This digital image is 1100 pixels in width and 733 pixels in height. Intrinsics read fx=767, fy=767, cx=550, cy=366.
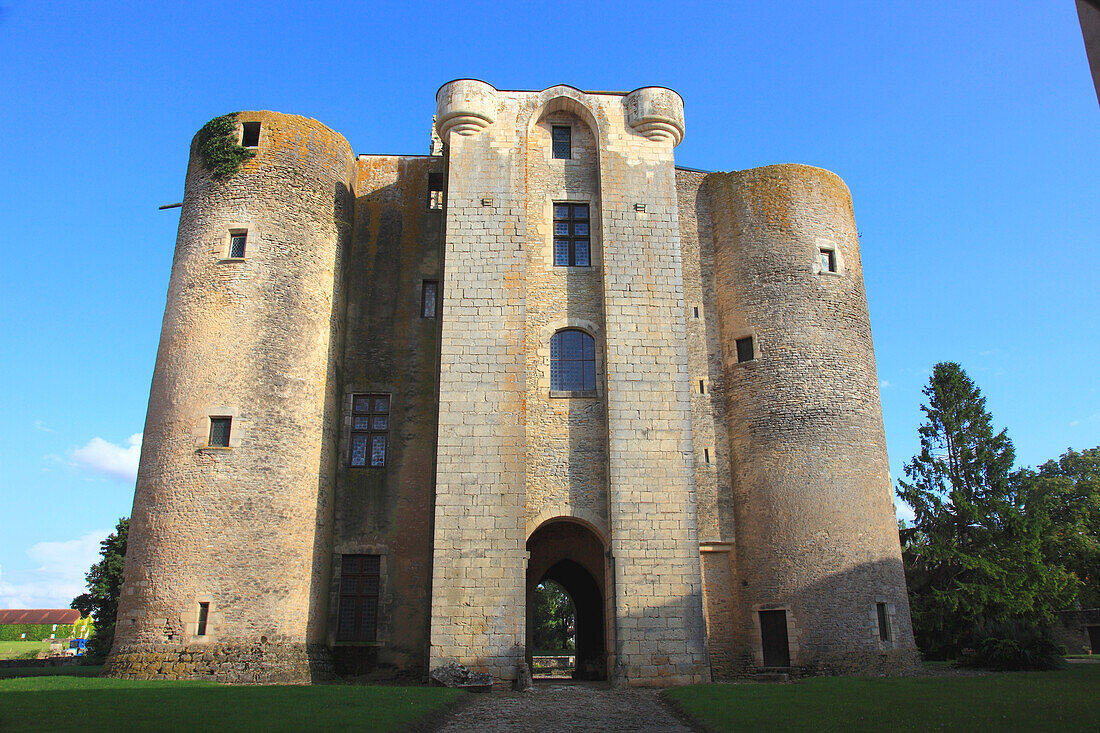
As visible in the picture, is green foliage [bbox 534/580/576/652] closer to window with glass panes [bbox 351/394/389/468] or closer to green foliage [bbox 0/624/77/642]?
window with glass panes [bbox 351/394/389/468]

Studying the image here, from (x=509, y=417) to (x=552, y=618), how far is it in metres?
37.5

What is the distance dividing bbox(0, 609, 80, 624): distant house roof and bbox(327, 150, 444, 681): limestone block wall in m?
54.3

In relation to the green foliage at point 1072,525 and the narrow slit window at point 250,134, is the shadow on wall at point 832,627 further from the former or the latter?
the narrow slit window at point 250,134

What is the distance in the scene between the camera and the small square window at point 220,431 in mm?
16469

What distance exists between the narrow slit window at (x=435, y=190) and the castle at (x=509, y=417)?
0.44 feet

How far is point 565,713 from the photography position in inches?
452

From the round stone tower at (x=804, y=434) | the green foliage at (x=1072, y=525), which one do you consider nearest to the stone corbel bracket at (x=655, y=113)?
the round stone tower at (x=804, y=434)

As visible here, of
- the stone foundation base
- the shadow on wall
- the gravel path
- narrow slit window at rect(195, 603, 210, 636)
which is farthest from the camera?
the shadow on wall

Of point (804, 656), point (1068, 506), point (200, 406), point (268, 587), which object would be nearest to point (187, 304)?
point (200, 406)

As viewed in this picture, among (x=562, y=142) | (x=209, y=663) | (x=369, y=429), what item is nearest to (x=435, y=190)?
(x=562, y=142)

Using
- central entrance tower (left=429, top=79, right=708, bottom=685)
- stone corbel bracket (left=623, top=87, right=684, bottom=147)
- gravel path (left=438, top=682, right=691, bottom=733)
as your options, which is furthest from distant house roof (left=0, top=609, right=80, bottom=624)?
stone corbel bracket (left=623, top=87, right=684, bottom=147)

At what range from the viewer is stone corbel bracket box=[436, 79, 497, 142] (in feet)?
63.1

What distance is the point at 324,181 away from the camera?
1947 cm

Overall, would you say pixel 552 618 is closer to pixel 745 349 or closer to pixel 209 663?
pixel 745 349
